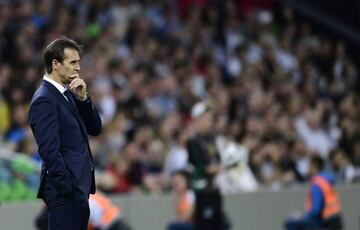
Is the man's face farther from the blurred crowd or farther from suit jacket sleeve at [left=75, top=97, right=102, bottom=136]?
the blurred crowd

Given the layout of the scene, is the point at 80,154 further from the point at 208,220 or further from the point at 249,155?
the point at 249,155

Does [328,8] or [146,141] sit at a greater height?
[328,8]

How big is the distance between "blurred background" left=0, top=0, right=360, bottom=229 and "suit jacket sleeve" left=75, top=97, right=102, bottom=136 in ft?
17.2

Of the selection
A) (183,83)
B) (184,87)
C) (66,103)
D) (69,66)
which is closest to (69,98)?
(66,103)

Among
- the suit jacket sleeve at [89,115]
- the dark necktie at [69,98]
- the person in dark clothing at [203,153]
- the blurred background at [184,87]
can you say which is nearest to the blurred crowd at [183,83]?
the blurred background at [184,87]

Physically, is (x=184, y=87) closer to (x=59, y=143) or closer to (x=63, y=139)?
(x=63, y=139)

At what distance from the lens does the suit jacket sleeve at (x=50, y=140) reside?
621cm

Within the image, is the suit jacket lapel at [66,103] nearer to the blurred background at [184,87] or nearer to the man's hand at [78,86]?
the man's hand at [78,86]

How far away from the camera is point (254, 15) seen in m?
20.1

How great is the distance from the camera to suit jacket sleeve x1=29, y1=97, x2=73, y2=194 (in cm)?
621

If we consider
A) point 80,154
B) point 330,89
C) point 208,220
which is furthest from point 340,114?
point 80,154

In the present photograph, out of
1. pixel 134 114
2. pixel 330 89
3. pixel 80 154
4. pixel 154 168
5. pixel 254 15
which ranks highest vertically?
pixel 254 15

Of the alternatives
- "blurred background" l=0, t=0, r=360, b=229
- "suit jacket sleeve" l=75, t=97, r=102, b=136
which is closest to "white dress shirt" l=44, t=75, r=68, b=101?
"suit jacket sleeve" l=75, t=97, r=102, b=136

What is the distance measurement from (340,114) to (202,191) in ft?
26.9
